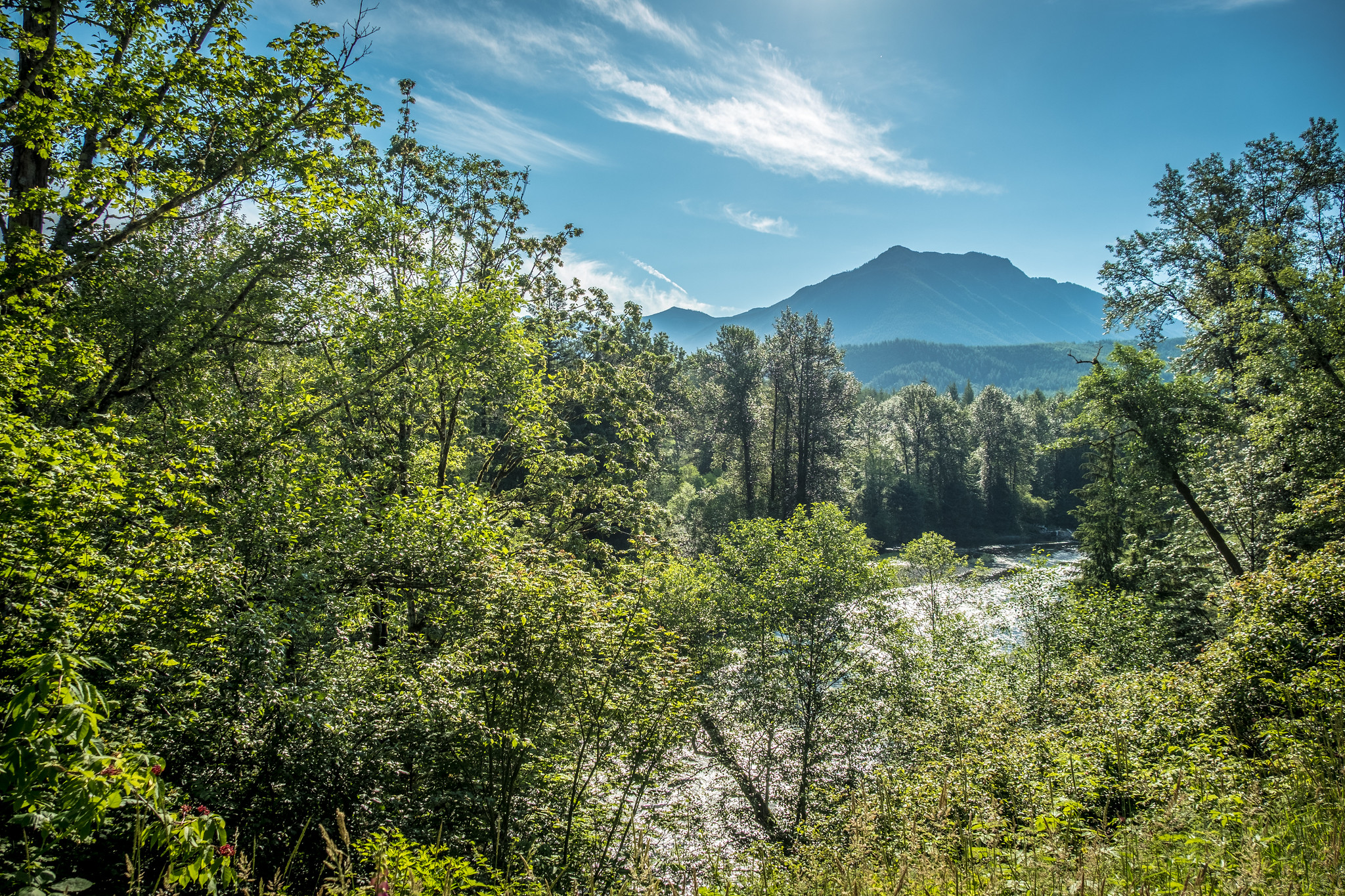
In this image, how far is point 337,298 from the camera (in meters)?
12.4

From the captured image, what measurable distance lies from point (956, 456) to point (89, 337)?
7276 centimetres

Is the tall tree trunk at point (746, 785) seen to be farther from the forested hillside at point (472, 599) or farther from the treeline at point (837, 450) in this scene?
the treeline at point (837, 450)

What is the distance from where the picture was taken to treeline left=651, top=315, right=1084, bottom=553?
4041cm

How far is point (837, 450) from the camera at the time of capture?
3941 cm

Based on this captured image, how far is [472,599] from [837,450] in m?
34.7

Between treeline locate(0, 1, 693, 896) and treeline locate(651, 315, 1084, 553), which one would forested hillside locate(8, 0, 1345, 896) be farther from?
treeline locate(651, 315, 1084, 553)

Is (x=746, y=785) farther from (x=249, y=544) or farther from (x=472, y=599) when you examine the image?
(x=249, y=544)

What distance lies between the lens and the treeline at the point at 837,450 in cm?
4041

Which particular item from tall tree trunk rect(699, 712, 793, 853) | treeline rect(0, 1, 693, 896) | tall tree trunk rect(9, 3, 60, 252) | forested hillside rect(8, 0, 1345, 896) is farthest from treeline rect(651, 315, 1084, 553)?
tall tree trunk rect(9, 3, 60, 252)

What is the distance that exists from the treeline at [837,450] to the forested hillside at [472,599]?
8.20m

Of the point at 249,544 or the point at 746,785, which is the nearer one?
the point at 249,544

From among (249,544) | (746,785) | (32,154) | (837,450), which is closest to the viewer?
(249,544)

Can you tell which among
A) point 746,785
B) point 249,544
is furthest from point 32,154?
point 746,785

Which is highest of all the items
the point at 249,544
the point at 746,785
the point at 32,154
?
the point at 32,154
